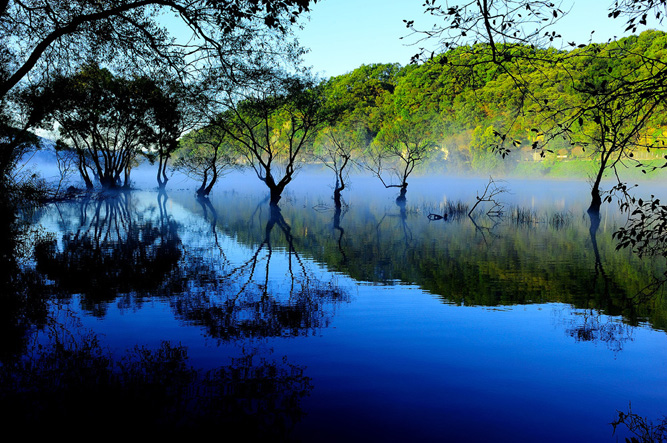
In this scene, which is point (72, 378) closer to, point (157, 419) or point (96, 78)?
Result: point (157, 419)

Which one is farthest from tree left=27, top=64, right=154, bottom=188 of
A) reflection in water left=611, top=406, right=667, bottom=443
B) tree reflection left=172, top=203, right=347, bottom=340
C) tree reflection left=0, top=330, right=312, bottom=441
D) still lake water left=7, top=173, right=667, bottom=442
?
reflection in water left=611, top=406, right=667, bottom=443

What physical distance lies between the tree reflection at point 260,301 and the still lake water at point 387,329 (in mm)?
67

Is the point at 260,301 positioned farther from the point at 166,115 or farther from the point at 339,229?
the point at 166,115

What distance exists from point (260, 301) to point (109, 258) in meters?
8.80

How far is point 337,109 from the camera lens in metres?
47.9

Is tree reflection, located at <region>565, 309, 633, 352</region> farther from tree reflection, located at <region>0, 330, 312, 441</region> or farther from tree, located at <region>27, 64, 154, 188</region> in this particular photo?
tree, located at <region>27, 64, 154, 188</region>

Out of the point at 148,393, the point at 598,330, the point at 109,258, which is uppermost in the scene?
the point at 109,258

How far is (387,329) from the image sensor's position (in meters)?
9.99

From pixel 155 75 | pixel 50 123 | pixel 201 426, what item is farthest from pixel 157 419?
pixel 50 123

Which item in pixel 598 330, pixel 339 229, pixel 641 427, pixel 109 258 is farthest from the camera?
pixel 339 229

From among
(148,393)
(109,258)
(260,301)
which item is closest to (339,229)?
(109,258)

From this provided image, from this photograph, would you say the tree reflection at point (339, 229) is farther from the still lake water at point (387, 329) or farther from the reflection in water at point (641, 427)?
the reflection in water at point (641, 427)

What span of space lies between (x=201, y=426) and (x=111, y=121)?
53.8m

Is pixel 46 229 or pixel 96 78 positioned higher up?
pixel 96 78
